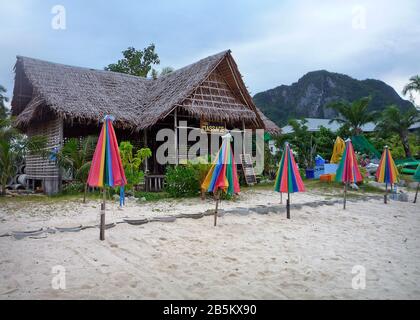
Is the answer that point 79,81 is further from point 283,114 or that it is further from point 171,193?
point 283,114

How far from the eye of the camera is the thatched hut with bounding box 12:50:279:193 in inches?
446

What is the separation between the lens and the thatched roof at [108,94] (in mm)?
11215

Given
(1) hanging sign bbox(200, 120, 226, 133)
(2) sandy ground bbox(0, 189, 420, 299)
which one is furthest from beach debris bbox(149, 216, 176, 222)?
(1) hanging sign bbox(200, 120, 226, 133)

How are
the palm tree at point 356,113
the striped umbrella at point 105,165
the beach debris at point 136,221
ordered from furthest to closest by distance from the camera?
1. the palm tree at point 356,113
2. the beach debris at point 136,221
3. the striped umbrella at point 105,165

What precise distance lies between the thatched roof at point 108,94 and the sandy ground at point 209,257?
14.7 ft

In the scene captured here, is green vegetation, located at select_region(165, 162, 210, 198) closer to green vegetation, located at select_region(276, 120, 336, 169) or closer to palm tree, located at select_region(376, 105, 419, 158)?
green vegetation, located at select_region(276, 120, 336, 169)

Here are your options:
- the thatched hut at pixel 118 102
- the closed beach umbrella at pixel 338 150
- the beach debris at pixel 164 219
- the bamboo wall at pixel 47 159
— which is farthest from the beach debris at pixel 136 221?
the closed beach umbrella at pixel 338 150

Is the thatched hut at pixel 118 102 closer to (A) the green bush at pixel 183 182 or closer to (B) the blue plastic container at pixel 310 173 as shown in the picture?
(A) the green bush at pixel 183 182

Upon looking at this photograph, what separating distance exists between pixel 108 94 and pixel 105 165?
864 centimetres

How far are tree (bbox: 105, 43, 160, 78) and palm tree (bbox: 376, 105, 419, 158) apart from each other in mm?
16993

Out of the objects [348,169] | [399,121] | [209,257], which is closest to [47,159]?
[209,257]

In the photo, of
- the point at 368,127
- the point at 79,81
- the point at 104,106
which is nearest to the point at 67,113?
the point at 104,106

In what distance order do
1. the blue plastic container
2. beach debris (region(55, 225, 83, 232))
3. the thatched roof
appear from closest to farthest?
1. beach debris (region(55, 225, 83, 232))
2. the thatched roof
3. the blue plastic container

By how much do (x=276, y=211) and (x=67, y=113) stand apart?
23.2 ft
